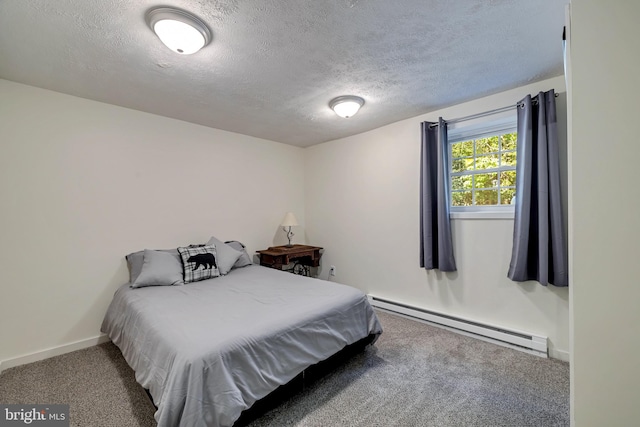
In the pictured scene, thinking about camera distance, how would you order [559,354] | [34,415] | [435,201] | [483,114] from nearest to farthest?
[34,415]
[559,354]
[483,114]
[435,201]

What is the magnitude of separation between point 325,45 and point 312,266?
10.4 feet

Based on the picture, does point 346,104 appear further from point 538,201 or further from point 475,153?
point 538,201

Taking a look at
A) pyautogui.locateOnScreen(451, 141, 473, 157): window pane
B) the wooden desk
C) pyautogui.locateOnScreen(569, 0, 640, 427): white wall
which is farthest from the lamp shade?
pyautogui.locateOnScreen(569, 0, 640, 427): white wall

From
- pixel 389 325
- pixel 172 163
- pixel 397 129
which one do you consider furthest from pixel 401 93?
pixel 172 163

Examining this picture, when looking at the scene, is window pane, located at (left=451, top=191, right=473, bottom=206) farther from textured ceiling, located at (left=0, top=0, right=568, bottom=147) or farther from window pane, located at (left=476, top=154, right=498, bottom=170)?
textured ceiling, located at (left=0, top=0, right=568, bottom=147)

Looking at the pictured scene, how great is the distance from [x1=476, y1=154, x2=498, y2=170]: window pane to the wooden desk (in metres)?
2.38

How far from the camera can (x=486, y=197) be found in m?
2.74

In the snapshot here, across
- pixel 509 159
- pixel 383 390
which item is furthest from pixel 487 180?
pixel 383 390

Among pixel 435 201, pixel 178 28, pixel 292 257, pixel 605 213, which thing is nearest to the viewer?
pixel 605 213

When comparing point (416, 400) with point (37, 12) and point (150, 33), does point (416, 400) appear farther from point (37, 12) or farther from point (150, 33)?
point (37, 12)

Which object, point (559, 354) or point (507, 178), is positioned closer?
point (559, 354)

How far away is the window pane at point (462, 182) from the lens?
9.41 ft

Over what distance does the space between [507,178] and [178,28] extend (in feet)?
9.82

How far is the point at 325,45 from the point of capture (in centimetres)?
172
